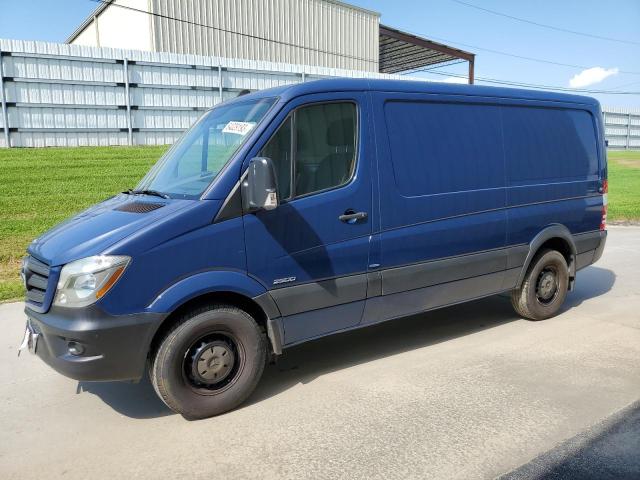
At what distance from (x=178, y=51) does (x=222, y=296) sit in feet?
73.6

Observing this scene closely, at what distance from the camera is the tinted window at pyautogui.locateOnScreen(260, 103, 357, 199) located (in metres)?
3.92

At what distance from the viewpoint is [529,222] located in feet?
18.0

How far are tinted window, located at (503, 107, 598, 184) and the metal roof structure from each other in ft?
94.6

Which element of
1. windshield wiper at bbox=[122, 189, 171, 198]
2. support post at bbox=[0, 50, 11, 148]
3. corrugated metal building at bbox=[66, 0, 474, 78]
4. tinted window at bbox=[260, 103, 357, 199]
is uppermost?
corrugated metal building at bbox=[66, 0, 474, 78]

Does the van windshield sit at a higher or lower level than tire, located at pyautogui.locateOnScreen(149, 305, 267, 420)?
higher

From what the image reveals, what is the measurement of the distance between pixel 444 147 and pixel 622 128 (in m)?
36.3

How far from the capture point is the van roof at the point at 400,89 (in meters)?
4.09

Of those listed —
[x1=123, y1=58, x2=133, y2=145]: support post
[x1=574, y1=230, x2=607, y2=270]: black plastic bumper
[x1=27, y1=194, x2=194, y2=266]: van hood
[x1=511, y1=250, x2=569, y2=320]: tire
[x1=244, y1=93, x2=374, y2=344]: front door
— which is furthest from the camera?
[x1=123, y1=58, x2=133, y2=145]: support post

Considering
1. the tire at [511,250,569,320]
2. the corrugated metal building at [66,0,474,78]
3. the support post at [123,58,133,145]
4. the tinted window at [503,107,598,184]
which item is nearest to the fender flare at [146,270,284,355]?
the tinted window at [503,107,598,184]

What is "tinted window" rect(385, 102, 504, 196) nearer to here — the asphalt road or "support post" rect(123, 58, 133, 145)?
the asphalt road

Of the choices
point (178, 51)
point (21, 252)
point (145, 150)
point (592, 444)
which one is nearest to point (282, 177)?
point (592, 444)

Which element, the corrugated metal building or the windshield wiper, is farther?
the corrugated metal building

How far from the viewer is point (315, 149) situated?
407 centimetres

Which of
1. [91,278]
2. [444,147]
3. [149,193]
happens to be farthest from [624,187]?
[91,278]
